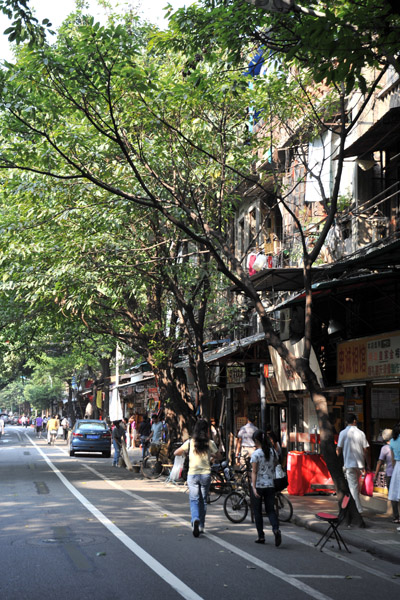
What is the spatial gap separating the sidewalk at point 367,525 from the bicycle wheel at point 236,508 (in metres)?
0.98

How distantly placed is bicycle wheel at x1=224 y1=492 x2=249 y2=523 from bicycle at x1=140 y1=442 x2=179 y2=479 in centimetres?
949

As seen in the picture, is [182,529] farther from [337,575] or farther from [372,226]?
[372,226]

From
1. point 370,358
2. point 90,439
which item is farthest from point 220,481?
point 90,439

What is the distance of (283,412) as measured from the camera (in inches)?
939

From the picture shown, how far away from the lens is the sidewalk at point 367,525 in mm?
10781

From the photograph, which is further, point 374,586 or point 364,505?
point 364,505

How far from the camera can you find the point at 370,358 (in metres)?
16.3

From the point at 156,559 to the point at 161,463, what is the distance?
1486cm

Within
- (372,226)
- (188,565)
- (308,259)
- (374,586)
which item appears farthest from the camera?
(372,226)

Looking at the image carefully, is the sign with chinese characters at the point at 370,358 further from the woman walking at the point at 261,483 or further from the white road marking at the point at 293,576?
the woman walking at the point at 261,483

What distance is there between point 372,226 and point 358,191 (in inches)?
A: 51.5

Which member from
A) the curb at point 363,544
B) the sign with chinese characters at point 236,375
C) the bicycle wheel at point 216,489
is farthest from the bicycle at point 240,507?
the sign with chinese characters at point 236,375

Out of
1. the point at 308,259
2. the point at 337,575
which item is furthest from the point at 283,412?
the point at 337,575

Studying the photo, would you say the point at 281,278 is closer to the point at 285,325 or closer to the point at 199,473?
the point at 285,325
